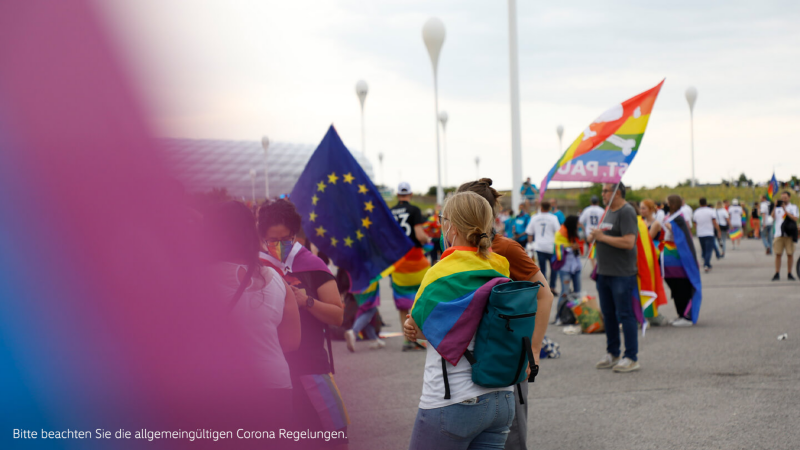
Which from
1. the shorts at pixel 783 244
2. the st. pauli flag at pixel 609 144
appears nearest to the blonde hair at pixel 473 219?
the st. pauli flag at pixel 609 144

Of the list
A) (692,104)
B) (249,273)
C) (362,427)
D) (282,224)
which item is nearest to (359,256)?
(362,427)

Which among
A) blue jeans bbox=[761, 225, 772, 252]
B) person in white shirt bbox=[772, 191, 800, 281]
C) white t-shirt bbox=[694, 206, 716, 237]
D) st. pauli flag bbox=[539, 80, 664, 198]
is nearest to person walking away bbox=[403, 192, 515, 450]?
st. pauli flag bbox=[539, 80, 664, 198]

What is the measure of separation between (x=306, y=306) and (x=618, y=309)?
4.20m

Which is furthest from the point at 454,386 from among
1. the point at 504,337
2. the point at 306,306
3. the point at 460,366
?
the point at 306,306

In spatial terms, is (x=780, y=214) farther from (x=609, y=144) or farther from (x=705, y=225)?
(x=609, y=144)

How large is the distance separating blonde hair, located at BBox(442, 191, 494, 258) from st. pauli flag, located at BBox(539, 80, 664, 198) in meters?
4.05

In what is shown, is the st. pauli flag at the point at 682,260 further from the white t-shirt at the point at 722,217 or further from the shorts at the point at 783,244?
the white t-shirt at the point at 722,217

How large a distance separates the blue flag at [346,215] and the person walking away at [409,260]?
174 centimetres

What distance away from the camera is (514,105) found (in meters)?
13.8

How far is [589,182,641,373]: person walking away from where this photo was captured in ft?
21.5

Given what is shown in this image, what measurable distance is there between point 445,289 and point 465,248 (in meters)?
0.20

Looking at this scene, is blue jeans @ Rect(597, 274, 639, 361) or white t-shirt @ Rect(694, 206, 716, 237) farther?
white t-shirt @ Rect(694, 206, 716, 237)

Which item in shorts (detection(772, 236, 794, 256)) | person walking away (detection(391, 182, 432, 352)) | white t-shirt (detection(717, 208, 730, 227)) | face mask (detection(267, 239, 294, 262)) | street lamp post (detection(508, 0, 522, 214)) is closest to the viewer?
face mask (detection(267, 239, 294, 262))

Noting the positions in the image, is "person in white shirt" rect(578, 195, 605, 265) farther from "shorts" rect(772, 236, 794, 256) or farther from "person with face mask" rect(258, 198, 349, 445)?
"person with face mask" rect(258, 198, 349, 445)
